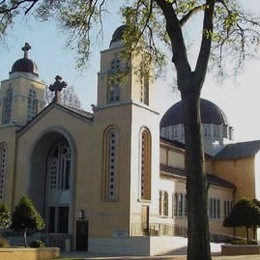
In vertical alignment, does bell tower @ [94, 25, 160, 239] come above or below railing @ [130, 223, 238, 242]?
above

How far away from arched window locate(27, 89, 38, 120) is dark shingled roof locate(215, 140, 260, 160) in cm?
1816

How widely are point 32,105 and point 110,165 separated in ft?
38.6

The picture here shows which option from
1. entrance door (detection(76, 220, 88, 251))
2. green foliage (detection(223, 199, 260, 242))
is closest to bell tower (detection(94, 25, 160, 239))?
entrance door (detection(76, 220, 88, 251))

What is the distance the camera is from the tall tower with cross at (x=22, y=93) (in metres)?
42.0

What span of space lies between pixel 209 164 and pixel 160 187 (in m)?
14.8

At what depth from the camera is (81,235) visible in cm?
3500

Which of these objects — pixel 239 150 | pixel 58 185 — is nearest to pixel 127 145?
pixel 58 185

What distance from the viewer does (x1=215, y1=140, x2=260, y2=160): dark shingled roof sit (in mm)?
48625

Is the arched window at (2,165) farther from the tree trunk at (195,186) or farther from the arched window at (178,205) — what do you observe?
the tree trunk at (195,186)

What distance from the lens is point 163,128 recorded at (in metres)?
54.0

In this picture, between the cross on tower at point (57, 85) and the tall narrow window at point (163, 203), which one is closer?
the tall narrow window at point (163, 203)

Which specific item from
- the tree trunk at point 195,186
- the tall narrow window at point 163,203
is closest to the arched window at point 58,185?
the tall narrow window at point 163,203

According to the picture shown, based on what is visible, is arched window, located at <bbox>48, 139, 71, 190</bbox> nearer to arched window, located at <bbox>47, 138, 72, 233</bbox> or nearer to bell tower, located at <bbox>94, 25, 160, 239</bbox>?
arched window, located at <bbox>47, 138, 72, 233</bbox>

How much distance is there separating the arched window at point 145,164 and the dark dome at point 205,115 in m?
17.6
